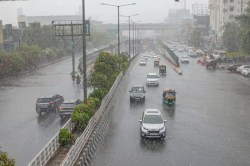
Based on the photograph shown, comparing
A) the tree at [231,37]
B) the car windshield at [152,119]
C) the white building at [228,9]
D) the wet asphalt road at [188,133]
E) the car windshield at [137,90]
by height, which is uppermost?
the white building at [228,9]

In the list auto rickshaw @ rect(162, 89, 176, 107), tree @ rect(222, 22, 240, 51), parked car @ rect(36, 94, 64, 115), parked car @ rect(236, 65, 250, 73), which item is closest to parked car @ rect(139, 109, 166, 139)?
parked car @ rect(36, 94, 64, 115)

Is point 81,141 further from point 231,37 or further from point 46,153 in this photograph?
point 231,37

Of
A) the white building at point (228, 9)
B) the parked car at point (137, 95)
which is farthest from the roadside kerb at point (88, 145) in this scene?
the white building at point (228, 9)

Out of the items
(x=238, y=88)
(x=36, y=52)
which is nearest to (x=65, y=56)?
(x=36, y=52)

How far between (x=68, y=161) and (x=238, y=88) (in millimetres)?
33696

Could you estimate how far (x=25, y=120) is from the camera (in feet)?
101

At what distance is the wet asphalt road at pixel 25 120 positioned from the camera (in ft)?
75.5

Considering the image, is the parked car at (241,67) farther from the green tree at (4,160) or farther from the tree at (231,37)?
the green tree at (4,160)

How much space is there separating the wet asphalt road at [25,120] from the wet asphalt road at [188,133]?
3914mm

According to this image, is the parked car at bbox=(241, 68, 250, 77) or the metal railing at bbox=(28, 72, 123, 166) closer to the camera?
the metal railing at bbox=(28, 72, 123, 166)

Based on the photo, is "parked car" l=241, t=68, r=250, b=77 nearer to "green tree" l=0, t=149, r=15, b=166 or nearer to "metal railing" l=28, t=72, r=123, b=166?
"metal railing" l=28, t=72, r=123, b=166

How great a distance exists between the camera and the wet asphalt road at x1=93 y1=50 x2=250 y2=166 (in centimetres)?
2056

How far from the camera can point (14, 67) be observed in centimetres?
6462

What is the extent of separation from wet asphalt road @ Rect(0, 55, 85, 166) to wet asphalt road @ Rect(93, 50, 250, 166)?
3.91 metres
